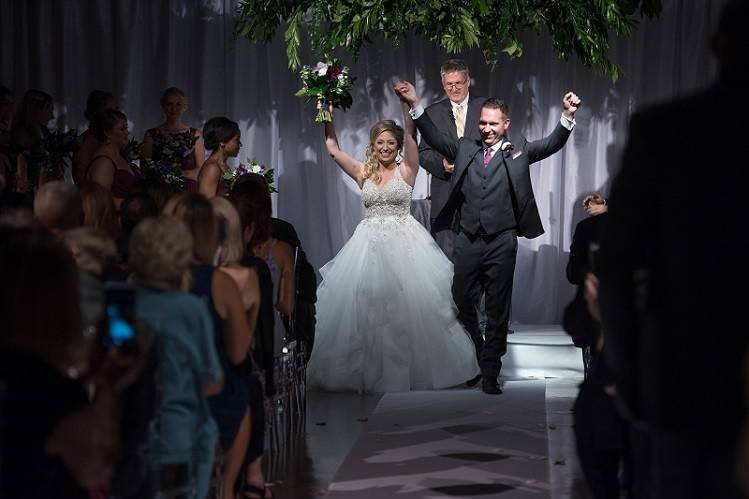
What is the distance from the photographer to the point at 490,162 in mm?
8641

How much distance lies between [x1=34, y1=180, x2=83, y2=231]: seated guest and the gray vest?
13.6 ft

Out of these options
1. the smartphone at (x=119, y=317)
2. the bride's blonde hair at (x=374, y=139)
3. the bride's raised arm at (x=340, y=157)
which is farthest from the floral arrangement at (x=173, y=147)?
the smartphone at (x=119, y=317)

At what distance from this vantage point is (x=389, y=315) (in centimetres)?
912

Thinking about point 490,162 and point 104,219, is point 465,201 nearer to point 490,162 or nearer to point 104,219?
point 490,162

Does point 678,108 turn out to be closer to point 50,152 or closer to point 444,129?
point 50,152

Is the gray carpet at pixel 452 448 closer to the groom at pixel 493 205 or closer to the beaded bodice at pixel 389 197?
the groom at pixel 493 205

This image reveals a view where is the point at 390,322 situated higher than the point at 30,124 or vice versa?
the point at 30,124

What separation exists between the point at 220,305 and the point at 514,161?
4.48 m

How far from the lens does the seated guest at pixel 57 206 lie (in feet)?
15.9

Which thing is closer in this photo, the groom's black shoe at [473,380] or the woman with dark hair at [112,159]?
the woman with dark hair at [112,159]

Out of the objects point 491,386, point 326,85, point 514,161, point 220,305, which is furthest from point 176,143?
point 220,305

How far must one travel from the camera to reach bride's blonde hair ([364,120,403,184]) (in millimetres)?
9234

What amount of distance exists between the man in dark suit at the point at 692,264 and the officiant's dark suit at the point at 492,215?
5744 mm

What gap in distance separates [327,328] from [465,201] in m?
1.32
